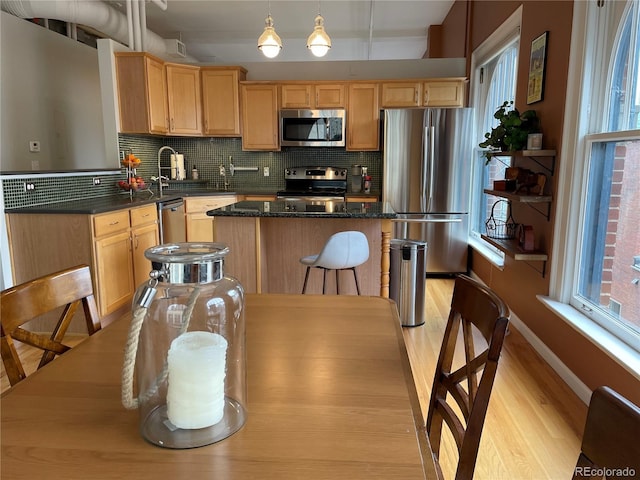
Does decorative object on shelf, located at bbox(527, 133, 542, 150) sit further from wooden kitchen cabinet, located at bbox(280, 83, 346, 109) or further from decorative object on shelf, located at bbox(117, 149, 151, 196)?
decorative object on shelf, located at bbox(117, 149, 151, 196)

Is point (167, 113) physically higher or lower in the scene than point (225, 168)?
higher

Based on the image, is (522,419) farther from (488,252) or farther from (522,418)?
(488,252)

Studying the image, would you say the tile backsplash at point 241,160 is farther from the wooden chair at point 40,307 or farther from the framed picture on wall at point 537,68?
the wooden chair at point 40,307

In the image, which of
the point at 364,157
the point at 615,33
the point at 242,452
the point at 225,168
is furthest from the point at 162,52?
the point at 242,452

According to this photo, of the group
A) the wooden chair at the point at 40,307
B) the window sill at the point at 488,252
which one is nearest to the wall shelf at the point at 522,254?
the window sill at the point at 488,252

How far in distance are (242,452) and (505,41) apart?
4.09 meters

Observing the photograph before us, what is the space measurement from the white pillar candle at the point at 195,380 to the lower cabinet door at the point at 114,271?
2.71 meters

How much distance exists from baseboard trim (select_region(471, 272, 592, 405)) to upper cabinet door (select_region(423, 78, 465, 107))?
2753 mm

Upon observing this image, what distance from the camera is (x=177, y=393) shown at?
731 mm

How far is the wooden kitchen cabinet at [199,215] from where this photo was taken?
4824 millimetres

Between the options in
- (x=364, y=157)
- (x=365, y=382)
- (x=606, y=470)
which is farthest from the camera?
(x=364, y=157)

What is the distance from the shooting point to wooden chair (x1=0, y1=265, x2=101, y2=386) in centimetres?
107

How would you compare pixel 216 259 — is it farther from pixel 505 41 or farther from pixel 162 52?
pixel 162 52

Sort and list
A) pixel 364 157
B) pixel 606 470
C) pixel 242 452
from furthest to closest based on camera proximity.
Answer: pixel 364 157
pixel 242 452
pixel 606 470
